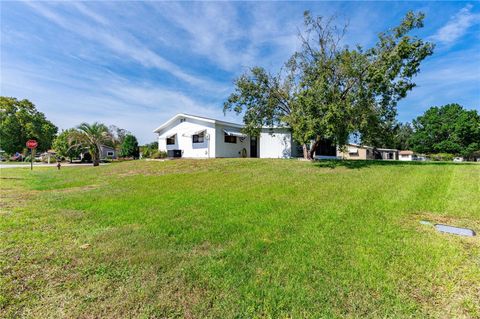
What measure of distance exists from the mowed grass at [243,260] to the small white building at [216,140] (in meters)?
15.2

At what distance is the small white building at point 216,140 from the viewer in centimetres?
2106

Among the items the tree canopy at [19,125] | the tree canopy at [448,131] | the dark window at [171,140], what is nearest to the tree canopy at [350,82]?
the dark window at [171,140]

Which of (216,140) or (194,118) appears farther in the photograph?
(194,118)

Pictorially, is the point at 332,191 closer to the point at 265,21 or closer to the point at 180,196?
the point at 180,196

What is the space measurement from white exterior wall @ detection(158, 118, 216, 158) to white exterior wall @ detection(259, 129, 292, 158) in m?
5.39

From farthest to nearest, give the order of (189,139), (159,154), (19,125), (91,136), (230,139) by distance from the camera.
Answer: (19,125) → (91,136) → (159,154) → (189,139) → (230,139)

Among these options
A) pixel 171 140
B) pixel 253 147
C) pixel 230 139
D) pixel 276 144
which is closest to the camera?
pixel 230 139

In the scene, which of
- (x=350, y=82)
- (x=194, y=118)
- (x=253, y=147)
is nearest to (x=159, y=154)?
(x=194, y=118)

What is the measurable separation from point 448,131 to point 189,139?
55553mm

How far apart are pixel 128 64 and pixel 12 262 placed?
15.4m

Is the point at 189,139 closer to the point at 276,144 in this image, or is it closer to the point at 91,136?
the point at 276,144

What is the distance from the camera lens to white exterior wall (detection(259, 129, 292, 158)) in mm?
22562

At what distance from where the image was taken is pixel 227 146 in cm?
2211

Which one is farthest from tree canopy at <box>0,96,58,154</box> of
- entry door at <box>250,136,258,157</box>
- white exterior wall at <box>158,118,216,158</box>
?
entry door at <box>250,136,258,157</box>
